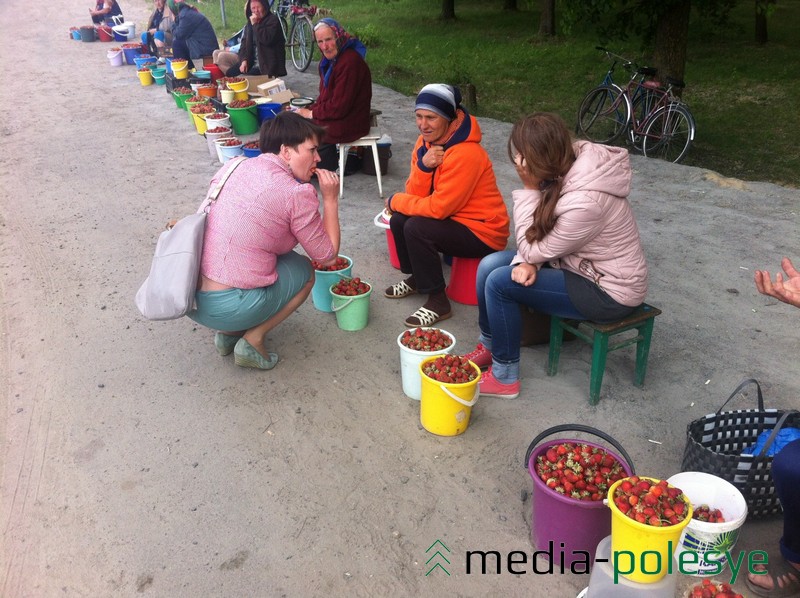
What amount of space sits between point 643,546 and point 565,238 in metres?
1.34

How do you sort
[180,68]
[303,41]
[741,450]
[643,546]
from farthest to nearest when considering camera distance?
[303,41]
[180,68]
[741,450]
[643,546]

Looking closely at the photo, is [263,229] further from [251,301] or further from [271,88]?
[271,88]

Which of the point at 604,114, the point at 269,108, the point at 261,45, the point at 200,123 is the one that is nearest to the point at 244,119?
the point at 269,108

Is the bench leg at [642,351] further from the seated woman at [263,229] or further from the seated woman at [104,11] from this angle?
the seated woman at [104,11]

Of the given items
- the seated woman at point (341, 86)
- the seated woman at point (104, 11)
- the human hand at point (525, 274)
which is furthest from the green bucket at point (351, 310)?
the seated woman at point (104, 11)

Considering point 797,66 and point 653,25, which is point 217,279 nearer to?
point 653,25

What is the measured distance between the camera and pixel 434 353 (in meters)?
2.99

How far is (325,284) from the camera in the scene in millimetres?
3949

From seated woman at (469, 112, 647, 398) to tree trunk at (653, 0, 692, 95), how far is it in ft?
19.3

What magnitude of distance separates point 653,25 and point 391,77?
4.85 metres

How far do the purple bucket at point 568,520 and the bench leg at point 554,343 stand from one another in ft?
3.25

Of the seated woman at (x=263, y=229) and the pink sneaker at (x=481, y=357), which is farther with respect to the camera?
the pink sneaker at (x=481, y=357)

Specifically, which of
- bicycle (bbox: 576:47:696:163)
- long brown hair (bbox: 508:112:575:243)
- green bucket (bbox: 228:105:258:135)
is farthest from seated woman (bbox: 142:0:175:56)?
long brown hair (bbox: 508:112:575:243)

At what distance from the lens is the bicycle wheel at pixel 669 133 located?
7367 mm
